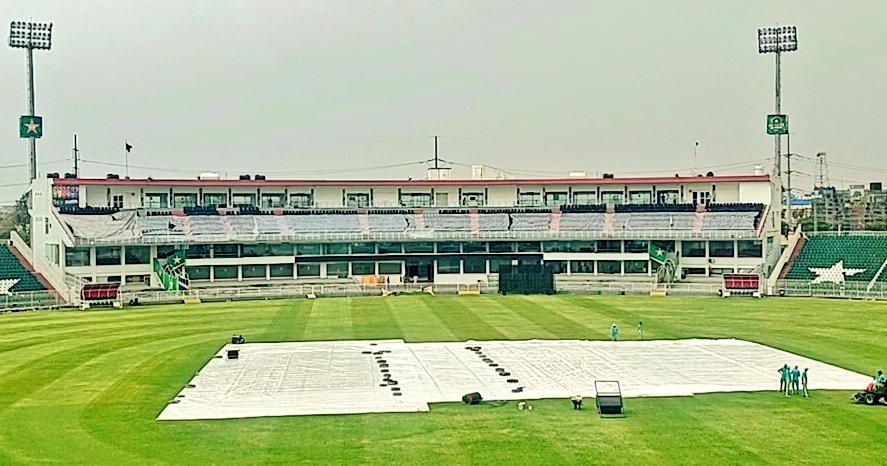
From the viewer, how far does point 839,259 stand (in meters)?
73.3

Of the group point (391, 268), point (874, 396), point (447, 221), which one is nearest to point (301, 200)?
point (391, 268)

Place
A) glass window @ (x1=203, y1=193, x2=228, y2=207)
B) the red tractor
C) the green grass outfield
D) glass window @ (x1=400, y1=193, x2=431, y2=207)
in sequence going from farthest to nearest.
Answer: glass window @ (x1=400, y1=193, x2=431, y2=207), glass window @ (x1=203, y1=193, x2=228, y2=207), the red tractor, the green grass outfield

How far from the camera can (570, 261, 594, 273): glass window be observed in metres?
82.7

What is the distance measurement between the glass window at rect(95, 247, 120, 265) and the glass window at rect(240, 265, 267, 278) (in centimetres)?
1002

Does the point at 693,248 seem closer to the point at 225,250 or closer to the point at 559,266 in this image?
the point at 559,266

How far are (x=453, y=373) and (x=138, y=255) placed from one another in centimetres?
4827

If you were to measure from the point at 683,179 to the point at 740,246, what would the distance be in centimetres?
1092

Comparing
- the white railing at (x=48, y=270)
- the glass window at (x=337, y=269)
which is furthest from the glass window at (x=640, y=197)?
the white railing at (x=48, y=270)

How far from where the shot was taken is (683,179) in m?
87.7

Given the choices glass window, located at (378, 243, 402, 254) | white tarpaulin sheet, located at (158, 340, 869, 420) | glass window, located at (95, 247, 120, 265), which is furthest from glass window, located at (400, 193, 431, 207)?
white tarpaulin sheet, located at (158, 340, 869, 420)

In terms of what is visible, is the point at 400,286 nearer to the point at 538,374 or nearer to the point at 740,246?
the point at 740,246

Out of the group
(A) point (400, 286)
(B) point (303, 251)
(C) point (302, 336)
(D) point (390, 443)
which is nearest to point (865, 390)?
(D) point (390, 443)

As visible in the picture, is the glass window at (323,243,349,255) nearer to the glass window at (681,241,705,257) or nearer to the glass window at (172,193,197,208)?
the glass window at (172,193,197,208)

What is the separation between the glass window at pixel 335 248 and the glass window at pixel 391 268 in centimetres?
347
